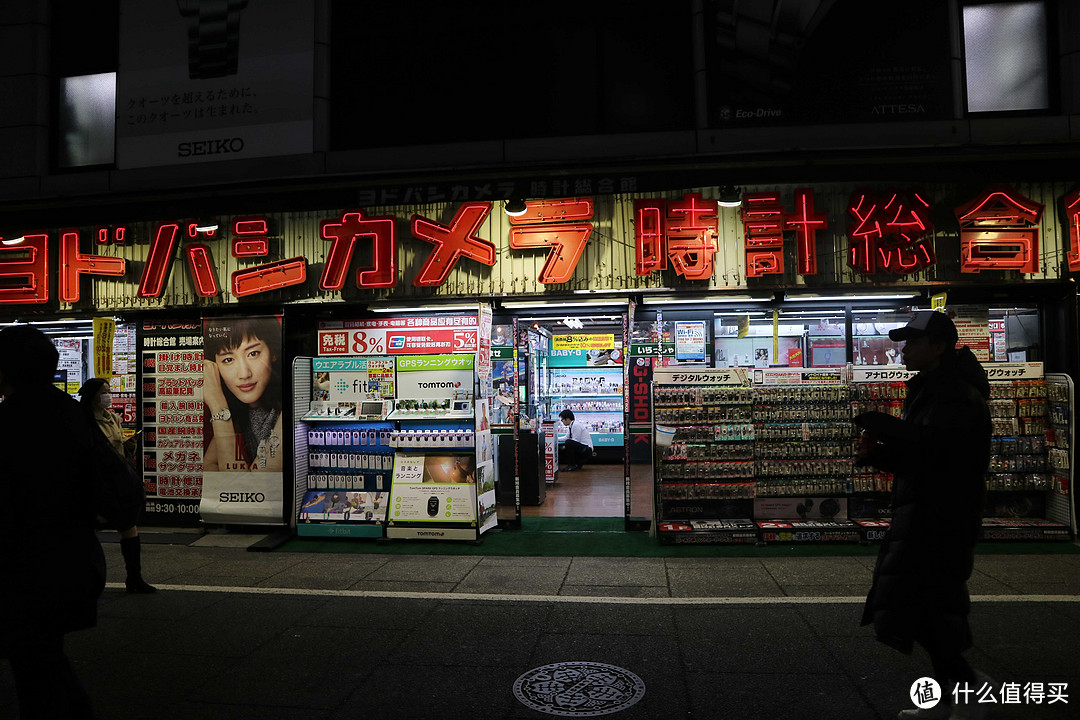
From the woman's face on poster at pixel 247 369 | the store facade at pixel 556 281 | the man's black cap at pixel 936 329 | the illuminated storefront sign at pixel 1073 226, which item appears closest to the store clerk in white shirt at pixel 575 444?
the store facade at pixel 556 281

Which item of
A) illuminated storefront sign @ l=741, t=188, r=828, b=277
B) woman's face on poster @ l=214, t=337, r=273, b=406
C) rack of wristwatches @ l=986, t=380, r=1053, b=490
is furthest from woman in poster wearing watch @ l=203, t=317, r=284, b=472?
rack of wristwatches @ l=986, t=380, r=1053, b=490

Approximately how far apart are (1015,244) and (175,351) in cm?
1246

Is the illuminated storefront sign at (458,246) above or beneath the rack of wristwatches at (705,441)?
above

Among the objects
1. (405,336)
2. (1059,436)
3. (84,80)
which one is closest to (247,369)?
(405,336)

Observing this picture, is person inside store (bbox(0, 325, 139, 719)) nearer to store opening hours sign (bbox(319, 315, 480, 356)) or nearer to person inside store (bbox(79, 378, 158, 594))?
person inside store (bbox(79, 378, 158, 594))

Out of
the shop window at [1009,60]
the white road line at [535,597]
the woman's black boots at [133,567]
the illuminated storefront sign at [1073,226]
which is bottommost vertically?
the white road line at [535,597]

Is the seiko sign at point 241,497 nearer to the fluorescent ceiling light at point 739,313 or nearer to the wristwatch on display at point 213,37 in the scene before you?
the wristwatch on display at point 213,37

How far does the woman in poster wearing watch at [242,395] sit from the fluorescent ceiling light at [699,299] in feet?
18.8

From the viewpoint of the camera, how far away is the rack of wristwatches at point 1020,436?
8.17 meters

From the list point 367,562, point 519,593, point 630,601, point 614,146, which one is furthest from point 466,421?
point 614,146

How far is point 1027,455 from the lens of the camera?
8227mm

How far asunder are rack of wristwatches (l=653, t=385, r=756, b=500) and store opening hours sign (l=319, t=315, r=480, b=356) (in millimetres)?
3039

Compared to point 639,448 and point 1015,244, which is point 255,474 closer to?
point 639,448

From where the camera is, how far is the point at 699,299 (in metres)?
9.38
